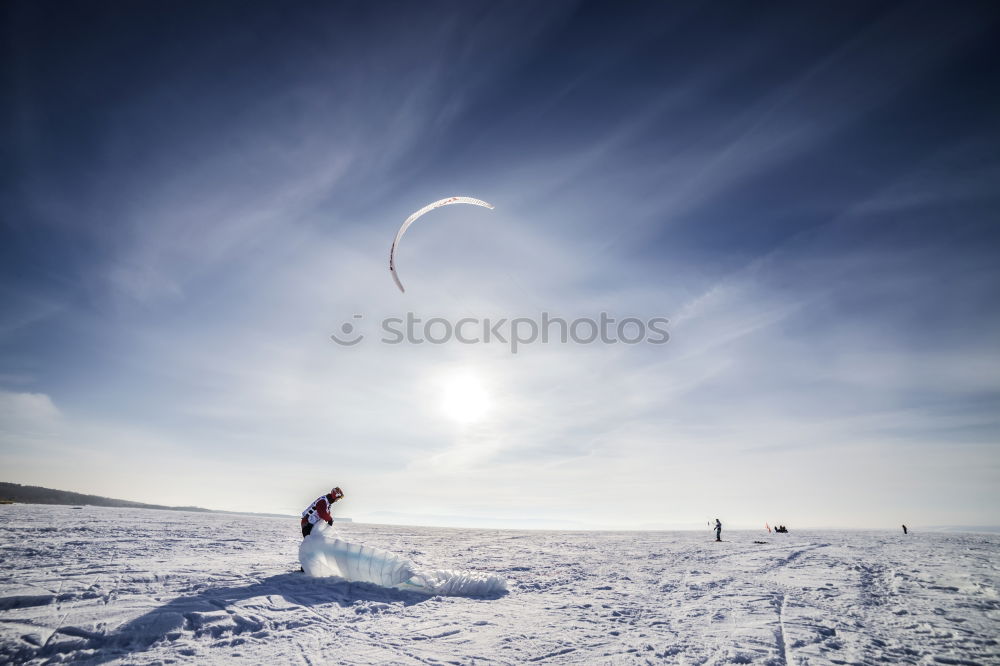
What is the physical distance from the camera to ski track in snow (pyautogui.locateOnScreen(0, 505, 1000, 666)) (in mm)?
5656

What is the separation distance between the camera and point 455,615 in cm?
788

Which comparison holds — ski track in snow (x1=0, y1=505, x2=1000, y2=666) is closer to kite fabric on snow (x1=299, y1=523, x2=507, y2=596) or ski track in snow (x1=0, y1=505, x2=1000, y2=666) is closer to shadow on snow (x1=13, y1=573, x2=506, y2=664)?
shadow on snow (x1=13, y1=573, x2=506, y2=664)

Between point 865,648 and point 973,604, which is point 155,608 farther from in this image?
point 973,604

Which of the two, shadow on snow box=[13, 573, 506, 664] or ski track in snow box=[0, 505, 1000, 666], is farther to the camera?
ski track in snow box=[0, 505, 1000, 666]

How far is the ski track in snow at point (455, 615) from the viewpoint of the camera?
566 centimetres

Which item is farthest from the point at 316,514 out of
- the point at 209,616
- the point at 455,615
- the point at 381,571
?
the point at 455,615

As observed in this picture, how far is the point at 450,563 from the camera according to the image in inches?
546

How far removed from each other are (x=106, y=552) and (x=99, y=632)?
6.83m

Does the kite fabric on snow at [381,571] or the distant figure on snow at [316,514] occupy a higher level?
the distant figure on snow at [316,514]

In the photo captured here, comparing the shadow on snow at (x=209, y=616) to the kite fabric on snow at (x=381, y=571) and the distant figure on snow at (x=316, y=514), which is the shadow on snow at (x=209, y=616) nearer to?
the kite fabric on snow at (x=381, y=571)

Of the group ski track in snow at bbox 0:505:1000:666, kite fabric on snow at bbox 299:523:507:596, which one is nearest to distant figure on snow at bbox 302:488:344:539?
kite fabric on snow at bbox 299:523:507:596

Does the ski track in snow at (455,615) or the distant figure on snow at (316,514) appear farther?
the distant figure on snow at (316,514)

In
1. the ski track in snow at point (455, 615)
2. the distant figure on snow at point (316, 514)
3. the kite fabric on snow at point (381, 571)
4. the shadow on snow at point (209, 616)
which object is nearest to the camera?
the shadow on snow at point (209, 616)

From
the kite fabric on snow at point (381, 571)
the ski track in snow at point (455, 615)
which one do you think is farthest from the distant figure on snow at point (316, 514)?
the ski track in snow at point (455, 615)
